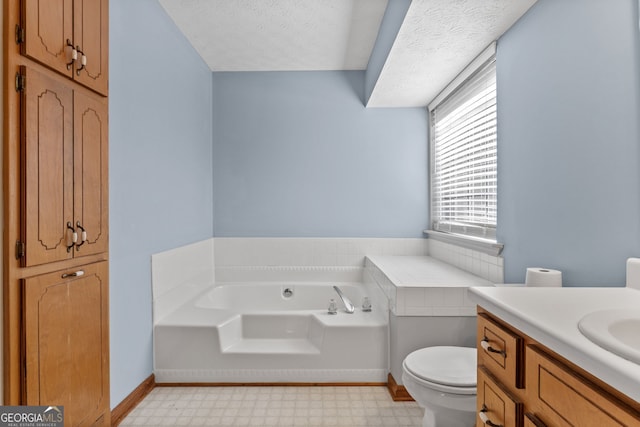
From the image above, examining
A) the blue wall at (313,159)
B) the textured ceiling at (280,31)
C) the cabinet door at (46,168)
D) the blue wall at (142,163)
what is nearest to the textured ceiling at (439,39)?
the textured ceiling at (280,31)

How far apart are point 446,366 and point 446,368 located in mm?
19

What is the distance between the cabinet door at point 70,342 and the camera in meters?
1.34

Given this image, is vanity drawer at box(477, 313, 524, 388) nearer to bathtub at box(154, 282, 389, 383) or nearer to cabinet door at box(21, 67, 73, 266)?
bathtub at box(154, 282, 389, 383)

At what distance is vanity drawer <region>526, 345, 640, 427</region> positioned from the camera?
64 cm

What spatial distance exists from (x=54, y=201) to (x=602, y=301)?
1909 mm

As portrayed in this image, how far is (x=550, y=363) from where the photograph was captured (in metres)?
0.81

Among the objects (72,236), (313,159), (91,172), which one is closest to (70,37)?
(91,172)

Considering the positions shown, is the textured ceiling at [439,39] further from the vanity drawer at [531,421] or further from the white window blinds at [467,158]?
the vanity drawer at [531,421]

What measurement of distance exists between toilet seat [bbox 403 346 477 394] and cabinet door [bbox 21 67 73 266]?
1.58m

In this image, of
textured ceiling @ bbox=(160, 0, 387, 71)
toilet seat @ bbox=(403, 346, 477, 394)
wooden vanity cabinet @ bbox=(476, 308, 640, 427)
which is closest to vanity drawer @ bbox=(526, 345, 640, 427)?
wooden vanity cabinet @ bbox=(476, 308, 640, 427)

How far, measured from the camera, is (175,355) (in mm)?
2441

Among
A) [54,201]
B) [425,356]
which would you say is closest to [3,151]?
[54,201]

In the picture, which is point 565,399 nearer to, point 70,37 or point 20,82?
point 20,82

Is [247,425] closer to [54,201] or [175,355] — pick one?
[175,355]
